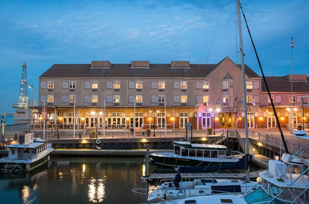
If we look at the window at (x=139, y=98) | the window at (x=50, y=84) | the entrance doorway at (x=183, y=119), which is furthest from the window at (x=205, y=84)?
the window at (x=50, y=84)

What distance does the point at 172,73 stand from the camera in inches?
1837

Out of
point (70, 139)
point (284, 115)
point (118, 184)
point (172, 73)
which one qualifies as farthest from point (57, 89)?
point (284, 115)

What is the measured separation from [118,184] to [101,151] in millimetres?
12026

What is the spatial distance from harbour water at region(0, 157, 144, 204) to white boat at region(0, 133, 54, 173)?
931 millimetres

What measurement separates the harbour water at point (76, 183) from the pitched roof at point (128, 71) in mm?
20701

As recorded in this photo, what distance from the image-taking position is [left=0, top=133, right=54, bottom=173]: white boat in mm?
25094

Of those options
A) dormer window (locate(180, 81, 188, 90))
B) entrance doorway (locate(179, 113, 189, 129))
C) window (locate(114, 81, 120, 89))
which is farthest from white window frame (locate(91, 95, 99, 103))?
dormer window (locate(180, 81, 188, 90))

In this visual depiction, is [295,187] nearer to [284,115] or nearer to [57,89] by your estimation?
[284,115]

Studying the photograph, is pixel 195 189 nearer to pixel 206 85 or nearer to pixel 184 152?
pixel 184 152

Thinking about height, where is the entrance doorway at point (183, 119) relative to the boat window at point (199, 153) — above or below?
above

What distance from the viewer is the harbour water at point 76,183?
17.7 meters

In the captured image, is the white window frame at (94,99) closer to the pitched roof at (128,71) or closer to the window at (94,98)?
the window at (94,98)

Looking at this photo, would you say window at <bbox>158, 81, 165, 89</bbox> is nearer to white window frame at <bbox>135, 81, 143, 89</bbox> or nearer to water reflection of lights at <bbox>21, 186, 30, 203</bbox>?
white window frame at <bbox>135, 81, 143, 89</bbox>

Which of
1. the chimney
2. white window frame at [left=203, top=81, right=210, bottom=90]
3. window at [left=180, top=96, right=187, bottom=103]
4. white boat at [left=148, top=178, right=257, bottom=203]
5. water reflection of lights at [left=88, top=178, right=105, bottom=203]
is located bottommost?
water reflection of lights at [left=88, top=178, right=105, bottom=203]
